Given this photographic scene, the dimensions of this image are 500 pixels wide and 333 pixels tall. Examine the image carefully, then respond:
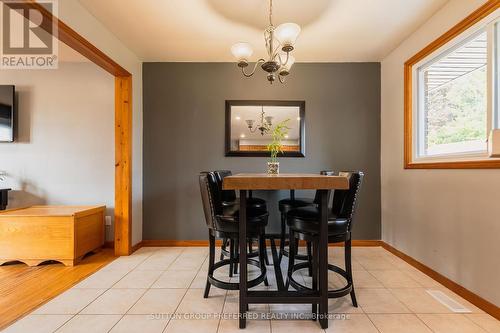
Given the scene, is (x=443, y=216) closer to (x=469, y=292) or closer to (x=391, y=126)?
(x=469, y=292)

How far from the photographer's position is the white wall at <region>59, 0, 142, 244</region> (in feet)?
6.43

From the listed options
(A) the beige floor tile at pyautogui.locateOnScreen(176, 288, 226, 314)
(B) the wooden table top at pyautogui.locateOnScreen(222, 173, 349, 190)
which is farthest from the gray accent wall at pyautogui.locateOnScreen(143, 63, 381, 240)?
(B) the wooden table top at pyautogui.locateOnScreen(222, 173, 349, 190)

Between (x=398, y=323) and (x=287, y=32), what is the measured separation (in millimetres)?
2132

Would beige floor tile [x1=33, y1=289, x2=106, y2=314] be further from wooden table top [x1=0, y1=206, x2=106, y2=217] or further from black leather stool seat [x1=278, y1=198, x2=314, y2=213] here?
black leather stool seat [x1=278, y1=198, x2=314, y2=213]

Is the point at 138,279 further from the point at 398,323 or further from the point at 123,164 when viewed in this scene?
the point at 398,323

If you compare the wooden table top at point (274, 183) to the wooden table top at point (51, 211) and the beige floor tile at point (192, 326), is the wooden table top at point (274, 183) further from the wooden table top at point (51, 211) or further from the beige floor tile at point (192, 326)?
the wooden table top at point (51, 211)

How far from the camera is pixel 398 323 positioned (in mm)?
1565

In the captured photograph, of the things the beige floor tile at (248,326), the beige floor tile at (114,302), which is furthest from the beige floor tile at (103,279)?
the beige floor tile at (248,326)

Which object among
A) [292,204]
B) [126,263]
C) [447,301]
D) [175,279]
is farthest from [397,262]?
[126,263]

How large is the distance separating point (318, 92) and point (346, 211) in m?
1.98

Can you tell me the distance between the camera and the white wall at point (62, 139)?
3.00 metres

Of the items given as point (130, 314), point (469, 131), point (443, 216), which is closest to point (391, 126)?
point (469, 131)

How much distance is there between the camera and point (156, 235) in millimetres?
3096
